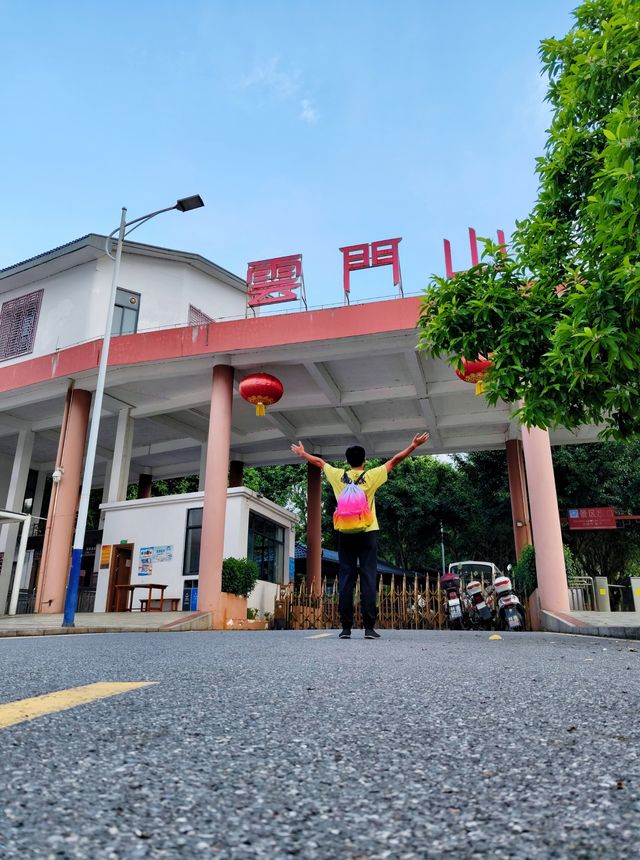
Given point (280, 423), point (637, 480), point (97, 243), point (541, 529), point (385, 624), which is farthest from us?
point (637, 480)

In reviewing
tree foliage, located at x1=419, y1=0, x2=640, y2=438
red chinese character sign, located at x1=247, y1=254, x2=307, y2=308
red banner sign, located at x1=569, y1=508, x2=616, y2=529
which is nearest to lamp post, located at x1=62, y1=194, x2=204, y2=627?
red chinese character sign, located at x1=247, y1=254, x2=307, y2=308

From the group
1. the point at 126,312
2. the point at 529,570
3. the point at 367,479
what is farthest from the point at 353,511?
the point at 126,312

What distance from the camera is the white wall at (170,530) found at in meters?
15.6

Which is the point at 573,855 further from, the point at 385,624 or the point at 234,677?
the point at 385,624

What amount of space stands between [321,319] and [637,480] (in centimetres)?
1513

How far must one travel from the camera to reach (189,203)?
12.5 m

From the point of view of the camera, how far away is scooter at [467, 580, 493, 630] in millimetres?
12281

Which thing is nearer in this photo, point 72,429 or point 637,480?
point 72,429

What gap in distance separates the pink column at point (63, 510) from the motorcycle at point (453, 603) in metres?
9.17

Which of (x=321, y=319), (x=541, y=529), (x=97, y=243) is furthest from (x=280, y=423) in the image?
(x=541, y=529)

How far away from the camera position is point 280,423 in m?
18.0

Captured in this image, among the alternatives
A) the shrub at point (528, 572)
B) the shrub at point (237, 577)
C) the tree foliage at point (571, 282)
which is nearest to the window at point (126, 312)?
the shrub at point (237, 577)

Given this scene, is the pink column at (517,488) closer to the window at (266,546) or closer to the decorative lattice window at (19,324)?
the window at (266,546)

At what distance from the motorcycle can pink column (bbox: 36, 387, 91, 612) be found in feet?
30.1
